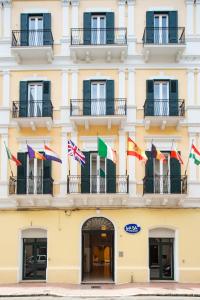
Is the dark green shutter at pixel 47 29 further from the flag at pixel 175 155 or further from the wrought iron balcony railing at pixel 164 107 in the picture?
A: the flag at pixel 175 155

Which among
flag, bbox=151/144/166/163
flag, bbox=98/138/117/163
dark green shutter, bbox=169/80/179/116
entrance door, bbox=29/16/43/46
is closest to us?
flag, bbox=98/138/117/163

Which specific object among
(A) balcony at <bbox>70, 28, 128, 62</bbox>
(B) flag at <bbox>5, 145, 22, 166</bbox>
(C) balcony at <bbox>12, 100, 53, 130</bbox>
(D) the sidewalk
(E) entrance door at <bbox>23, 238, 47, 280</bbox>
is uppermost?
(A) balcony at <bbox>70, 28, 128, 62</bbox>

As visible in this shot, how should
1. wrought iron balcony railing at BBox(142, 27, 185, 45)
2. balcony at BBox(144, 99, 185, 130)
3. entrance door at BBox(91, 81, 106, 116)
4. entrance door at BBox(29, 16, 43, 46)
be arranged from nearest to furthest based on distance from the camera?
1. balcony at BBox(144, 99, 185, 130)
2. entrance door at BBox(91, 81, 106, 116)
3. wrought iron balcony railing at BBox(142, 27, 185, 45)
4. entrance door at BBox(29, 16, 43, 46)

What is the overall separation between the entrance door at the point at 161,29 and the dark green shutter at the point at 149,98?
2166 mm

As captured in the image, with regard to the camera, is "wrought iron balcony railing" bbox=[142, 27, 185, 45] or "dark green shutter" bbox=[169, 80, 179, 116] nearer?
"dark green shutter" bbox=[169, 80, 179, 116]

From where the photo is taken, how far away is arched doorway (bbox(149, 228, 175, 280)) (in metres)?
26.3

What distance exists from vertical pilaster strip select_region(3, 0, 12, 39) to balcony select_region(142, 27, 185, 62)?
276 inches

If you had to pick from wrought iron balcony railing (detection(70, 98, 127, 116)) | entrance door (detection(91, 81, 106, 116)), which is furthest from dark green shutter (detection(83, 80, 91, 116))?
entrance door (detection(91, 81, 106, 116))

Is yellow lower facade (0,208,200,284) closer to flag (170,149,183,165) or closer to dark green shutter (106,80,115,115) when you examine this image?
flag (170,149,183,165)

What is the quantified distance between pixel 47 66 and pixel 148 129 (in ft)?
20.0

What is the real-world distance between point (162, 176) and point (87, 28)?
847 centimetres

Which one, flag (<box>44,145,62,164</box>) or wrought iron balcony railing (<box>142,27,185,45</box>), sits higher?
wrought iron balcony railing (<box>142,27,185,45</box>)

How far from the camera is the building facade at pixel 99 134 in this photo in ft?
85.5

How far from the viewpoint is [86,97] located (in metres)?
26.9
